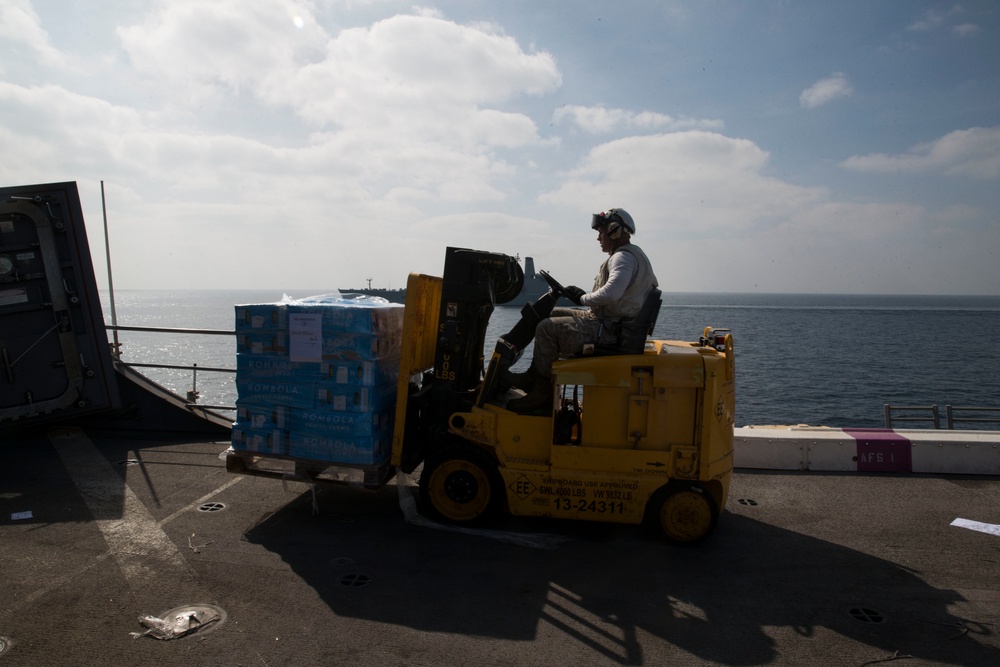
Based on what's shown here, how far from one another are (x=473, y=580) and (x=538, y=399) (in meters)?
1.68

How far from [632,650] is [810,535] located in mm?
2692

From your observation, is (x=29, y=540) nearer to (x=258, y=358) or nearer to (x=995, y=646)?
(x=258, y=358)

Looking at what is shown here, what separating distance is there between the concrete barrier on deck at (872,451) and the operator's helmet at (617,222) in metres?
3.28

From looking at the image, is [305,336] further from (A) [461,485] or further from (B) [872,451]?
(B) [872,451]

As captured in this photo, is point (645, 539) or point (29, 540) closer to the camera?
point (29, 540)

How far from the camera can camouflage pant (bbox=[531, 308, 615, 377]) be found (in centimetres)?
562

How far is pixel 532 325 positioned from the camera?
6020mm

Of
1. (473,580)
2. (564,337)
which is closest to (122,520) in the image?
(473,580)

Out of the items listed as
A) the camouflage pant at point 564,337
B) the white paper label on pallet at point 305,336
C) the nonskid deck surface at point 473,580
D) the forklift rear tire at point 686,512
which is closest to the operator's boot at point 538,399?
the camouflage pant at point 564,337

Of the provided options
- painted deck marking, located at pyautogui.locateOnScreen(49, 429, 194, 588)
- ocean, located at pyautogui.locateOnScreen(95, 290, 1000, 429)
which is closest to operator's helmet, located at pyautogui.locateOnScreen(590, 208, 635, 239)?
painted deck marking, located at pyautogui.locateOnScreen(49, 429, 194, 588)

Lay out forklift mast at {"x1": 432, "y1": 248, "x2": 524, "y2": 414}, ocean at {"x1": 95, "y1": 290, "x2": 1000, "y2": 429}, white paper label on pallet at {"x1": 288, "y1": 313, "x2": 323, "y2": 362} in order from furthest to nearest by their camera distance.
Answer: ocean at {"x1": 95, "y1": 290, "x2": 1000, "y2": 429}
forklift mast at {"x1": 432, "y1": 248, "x2": 524, "y2": 414}
white paper label on pallet at {"x1": 288, "y1": 313, "x2": 323, "y2": 362}

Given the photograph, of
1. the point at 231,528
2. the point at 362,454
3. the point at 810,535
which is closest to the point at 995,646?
the point at 810,535

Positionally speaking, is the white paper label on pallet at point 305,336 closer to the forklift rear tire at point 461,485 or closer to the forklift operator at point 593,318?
the forklift rear tire at point 461,485

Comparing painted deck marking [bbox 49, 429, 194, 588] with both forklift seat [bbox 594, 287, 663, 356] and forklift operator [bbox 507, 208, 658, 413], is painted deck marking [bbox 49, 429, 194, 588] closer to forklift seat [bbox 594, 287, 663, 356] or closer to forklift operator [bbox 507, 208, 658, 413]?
forklift operator [bbox 507, 208, 658, 413]
